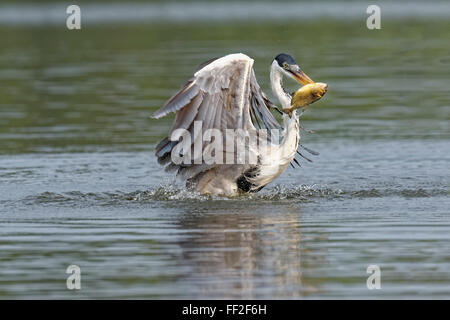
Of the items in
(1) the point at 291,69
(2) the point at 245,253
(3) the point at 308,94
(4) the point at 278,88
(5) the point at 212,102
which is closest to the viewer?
(2) the point at 245,253

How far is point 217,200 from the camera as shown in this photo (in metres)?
12.5

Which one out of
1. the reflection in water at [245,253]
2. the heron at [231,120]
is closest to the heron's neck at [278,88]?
the heron at [231,120]

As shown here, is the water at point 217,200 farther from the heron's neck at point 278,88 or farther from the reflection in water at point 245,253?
the heron's neck at point 278,88

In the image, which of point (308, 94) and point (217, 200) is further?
point (217, 200)

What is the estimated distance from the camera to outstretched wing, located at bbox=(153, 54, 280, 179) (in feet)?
39.0

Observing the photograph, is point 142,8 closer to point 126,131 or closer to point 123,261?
point 126,131

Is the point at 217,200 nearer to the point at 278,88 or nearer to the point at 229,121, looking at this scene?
the point at 229,121

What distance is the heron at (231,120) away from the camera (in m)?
12.0

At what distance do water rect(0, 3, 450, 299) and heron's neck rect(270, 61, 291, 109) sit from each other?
3.92 ft

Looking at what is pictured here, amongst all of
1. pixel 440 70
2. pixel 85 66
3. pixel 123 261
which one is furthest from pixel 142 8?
pixel 123 261

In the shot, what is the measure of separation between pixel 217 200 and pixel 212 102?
1.22m

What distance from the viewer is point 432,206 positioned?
1174 centimetres

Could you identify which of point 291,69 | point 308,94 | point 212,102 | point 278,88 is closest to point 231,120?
point 212,102

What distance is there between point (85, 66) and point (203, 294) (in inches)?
871
